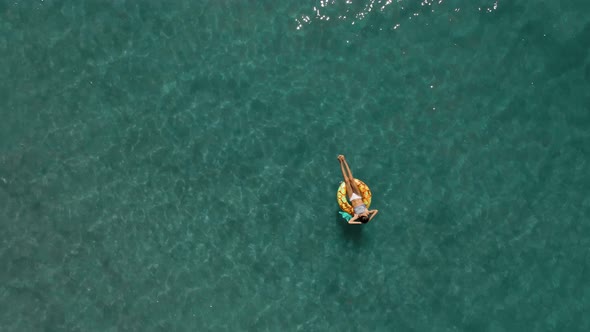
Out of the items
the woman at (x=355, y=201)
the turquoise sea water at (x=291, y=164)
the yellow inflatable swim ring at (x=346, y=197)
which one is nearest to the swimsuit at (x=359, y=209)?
the woman at (x=355, y=201)

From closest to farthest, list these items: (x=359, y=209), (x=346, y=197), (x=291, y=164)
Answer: (x=359, y=209) < (x=346, y=197) < (x=291, y=164)

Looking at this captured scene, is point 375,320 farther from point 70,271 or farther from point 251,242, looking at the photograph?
point 70,271

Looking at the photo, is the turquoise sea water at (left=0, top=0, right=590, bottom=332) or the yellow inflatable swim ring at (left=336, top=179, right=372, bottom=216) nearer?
the yellow inflatable swim ring at (left=336, top=179, right=372, bottom=216)

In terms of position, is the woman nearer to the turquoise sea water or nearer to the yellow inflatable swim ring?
the yellow inflatable swim ring

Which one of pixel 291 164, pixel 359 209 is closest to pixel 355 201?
pixel 359 209

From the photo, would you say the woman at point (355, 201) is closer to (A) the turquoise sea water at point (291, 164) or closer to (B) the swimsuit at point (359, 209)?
(B) the swimsuit at point (359, 209)

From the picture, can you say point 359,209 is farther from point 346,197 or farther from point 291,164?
point 291,164

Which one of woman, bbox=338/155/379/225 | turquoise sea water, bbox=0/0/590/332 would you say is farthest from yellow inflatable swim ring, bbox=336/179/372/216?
turquoise sea water, bbox=0/0/590/332
